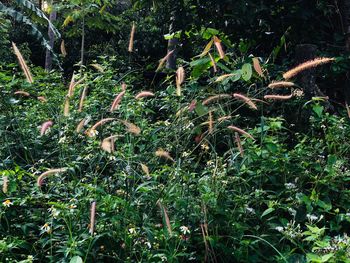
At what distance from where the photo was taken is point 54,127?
3.85m

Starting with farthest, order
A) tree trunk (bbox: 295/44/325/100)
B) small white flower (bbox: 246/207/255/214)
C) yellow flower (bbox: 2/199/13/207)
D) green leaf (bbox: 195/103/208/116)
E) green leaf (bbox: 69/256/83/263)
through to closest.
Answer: tree trunk (bbox: 295/44/325/100) < green leaf (bbox: 195/103/208/116) < small white flower (bbox: 246/207/255/214) < yellow flower (bbox: 2/199/13/207) < green leaf (bbox: 69/256/83/263)

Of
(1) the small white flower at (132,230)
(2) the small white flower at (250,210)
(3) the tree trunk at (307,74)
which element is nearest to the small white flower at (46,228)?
(1) the small white flower at (132,230)

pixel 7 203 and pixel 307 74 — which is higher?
pixel 307 74

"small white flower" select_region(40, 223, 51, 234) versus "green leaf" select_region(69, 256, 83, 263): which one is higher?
"small white flower" select_region(40, 223, 51, 234)

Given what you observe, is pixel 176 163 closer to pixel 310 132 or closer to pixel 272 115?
pixel 310 132

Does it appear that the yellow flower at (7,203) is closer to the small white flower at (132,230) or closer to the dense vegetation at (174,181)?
the dense vegetation at (174,181)

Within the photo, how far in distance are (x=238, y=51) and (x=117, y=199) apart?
366 centimetres

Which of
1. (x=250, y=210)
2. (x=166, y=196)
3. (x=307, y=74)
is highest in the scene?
(x=307, y=74)

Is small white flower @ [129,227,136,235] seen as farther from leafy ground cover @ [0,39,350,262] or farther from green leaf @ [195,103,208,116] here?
green leaf @ [195,103,208,116]

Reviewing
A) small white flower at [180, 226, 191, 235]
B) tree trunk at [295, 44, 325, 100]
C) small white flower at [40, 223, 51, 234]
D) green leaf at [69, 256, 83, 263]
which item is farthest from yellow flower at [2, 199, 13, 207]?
tree trunk at [295, 44, 325, 100]

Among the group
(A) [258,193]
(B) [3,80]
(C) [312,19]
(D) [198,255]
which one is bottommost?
(D) [198,255]

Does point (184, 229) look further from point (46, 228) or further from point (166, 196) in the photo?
point (46, 228)

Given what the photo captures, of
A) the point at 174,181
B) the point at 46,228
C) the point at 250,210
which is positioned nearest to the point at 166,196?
the point at 174,181

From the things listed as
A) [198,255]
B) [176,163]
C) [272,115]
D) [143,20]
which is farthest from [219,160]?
[143,20]
